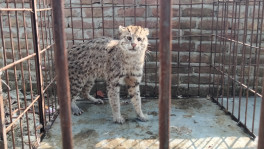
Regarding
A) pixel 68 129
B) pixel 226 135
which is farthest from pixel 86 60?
pixel 68 129

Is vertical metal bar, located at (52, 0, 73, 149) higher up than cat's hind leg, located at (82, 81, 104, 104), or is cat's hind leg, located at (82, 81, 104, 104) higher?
vertical metal bar, located at (52, 0, 73, 149)

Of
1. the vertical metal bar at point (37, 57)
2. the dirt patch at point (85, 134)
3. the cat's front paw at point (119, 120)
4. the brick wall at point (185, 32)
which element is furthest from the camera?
the brick wall at point (185, 32)

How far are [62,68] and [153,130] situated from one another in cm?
236

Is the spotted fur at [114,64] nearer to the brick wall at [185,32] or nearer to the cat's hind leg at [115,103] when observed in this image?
the cat's hind leg at [115,103]

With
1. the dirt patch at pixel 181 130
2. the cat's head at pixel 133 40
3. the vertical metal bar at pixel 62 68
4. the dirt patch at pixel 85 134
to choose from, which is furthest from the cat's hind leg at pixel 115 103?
the vertical metal bar at pixel 62 68

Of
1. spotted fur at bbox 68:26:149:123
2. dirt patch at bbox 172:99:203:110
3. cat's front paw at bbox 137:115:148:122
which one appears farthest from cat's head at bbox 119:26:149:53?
dirt patch at bbox 172:99:203:110

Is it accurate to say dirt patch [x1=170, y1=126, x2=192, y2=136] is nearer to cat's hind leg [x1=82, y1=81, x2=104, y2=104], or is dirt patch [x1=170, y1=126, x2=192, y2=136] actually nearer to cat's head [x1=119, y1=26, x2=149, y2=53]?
cat's head [x1=119, y1=26, x2=149, y2=53]

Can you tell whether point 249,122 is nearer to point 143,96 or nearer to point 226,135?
point 226,135

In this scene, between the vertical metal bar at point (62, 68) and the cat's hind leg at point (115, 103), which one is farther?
the cat's hind leg at point (115, 103)

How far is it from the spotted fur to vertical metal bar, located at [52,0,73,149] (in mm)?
2207

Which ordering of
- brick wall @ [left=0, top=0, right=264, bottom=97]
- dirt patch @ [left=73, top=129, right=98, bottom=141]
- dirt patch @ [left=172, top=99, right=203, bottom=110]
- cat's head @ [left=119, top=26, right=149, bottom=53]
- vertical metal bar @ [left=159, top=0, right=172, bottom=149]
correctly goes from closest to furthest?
1. vertical metal bar @ [left=159, top=0, right=172, bottom=149]
2. dirt patch @ [left=73, top=129, right=98, bottom=141]
3. cat's head @ [left=119, top=26, right=149, bottom=53]
4. dirt patch @ [left=172, top=99, right=203, bottom=110]
5. brick wall @ [left=0, top=0, right=264, bottom=97]

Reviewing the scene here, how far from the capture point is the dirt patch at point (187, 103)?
4.08 m

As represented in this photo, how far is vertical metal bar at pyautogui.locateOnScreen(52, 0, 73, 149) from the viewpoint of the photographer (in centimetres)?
113

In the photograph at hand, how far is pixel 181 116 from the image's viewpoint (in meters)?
3.75
